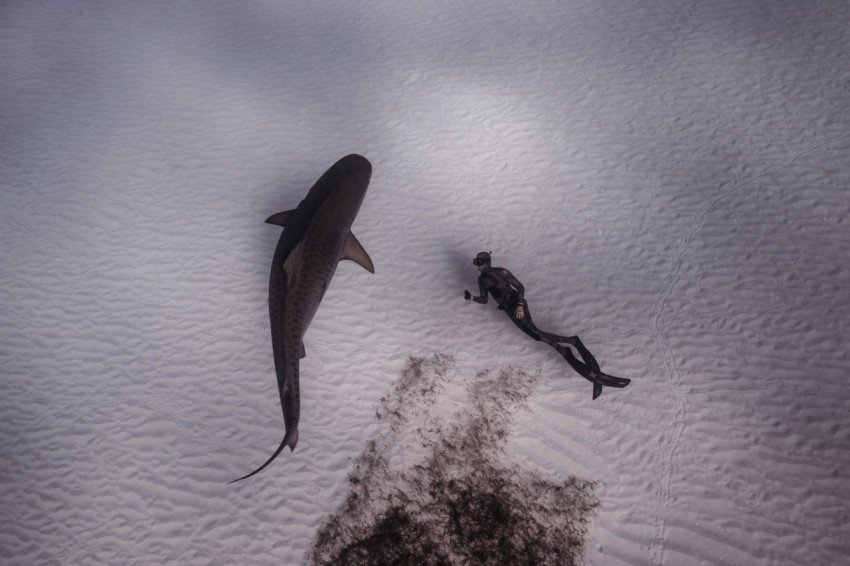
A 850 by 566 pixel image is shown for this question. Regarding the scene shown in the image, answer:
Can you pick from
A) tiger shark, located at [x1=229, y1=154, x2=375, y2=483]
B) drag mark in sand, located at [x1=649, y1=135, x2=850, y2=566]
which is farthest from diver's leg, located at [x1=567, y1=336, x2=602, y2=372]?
tiger shark, located at [x1=229, y1=154, x2=375, y2=483]

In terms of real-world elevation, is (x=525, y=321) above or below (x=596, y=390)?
above

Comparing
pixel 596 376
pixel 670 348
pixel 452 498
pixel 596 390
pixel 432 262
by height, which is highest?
pixel 670 348

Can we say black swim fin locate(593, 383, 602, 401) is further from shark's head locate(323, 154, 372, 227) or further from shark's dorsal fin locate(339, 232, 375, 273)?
shark's head locate(323, 154, 372, 227)

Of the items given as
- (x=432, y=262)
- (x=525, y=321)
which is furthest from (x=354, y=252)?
(x=525, y=321)

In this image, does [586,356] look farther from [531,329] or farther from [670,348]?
[670,348]

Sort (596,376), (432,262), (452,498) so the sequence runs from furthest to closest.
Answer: (432,262) < (596,376) < (452,498)

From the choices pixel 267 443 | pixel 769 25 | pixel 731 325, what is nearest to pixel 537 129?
pixel 731 325

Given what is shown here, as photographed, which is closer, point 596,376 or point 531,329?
point 596,376

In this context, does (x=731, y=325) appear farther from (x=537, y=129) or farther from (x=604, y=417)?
(x=537, y=129)
